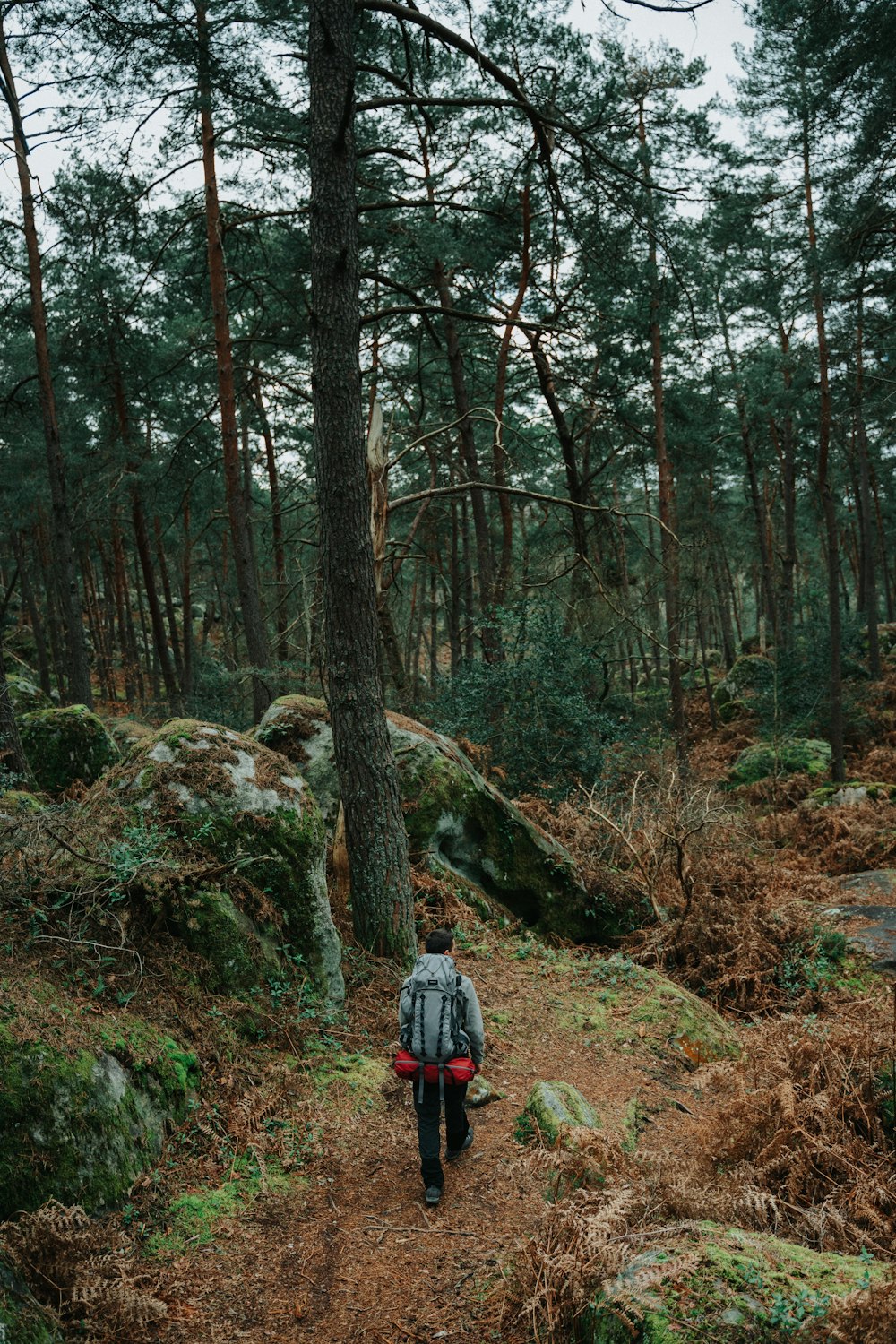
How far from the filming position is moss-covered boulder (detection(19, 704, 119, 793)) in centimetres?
959

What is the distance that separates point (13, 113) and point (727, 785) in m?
17.8

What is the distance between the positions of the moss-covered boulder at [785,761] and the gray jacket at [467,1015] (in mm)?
14567

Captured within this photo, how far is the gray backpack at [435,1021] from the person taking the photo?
4.44 m

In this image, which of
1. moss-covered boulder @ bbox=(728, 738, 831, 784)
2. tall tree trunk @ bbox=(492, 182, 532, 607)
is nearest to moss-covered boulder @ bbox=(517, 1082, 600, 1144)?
tall tree trunk @ bbox=(492, 182, 532, 607)

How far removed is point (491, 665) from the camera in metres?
12.4

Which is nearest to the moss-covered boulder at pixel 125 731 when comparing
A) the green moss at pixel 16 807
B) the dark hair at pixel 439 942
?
the green moss at pixel 16 807

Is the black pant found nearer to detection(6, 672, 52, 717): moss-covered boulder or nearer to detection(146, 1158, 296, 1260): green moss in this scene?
detection(146, 1158, 296, 1260): green moss

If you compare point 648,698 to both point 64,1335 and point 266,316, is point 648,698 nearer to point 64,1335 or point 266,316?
point 266,316

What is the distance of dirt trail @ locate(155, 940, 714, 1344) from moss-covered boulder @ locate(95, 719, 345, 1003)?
1086 millimetres

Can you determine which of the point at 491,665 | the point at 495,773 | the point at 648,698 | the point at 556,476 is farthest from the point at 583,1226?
the point at 556,476

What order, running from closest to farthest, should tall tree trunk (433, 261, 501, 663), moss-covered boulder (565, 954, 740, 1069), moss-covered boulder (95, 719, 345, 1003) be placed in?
moss-covered boulder (95, 719, 345, 1003)
moss-covered boulder (565, 954, 740, 1069)
tall tree trunk (433, 261, 501, 663)

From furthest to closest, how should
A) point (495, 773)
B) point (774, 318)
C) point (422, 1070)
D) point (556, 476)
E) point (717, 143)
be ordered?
point (556, 476), point (774, 318), point (717, 143), point (495, 773), point (422, 1070)

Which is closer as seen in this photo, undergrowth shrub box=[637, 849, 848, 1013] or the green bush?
undergrowth shrub box=[637, 849, 848, 1013]

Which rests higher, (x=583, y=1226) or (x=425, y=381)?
(x=425, y=381)
